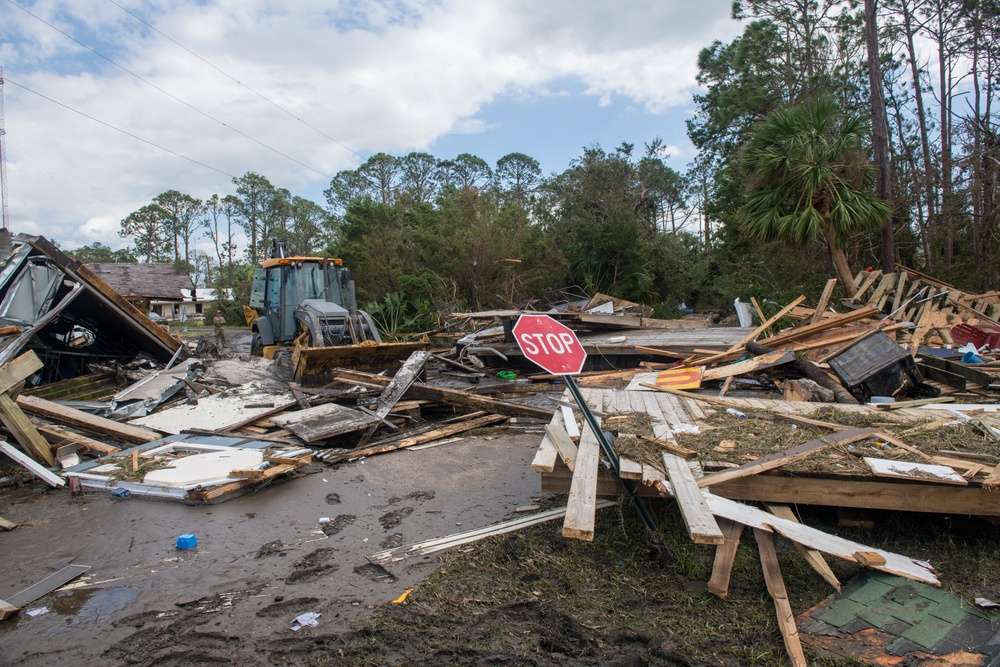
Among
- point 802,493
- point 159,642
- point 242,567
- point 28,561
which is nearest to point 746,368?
point 802,493

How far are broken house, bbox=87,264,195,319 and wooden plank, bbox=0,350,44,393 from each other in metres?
39.1

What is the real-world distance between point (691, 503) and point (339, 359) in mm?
8444

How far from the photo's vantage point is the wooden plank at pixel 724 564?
3380 mm

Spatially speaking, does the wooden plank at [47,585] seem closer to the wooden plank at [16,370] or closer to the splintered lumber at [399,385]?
the wooden plank at [16,370]

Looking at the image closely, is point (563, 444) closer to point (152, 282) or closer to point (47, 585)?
point (47, 585)

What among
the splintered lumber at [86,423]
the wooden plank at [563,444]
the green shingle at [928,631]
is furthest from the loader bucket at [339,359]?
the green shingle at [928,631]

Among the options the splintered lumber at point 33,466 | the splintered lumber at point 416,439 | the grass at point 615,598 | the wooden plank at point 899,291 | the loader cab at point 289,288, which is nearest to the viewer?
the grass at point 615,598

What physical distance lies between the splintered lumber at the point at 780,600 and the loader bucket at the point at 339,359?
8347 mm

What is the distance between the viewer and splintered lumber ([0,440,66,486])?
604 cm

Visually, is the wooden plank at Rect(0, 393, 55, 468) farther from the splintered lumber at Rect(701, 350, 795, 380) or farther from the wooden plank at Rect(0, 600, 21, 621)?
the splintered lumber at Rect(701, 350, 795, 380)

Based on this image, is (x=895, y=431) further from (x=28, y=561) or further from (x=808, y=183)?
(x=808, y=183)

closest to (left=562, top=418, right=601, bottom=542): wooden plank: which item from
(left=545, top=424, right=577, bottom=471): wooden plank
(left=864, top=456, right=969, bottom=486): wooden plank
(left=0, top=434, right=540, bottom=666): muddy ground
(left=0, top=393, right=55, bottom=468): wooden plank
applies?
(left=545, top=424, right=577, bottom=471): wooden plank

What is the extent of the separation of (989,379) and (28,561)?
9678 mm

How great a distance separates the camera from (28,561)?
447 centimetres
